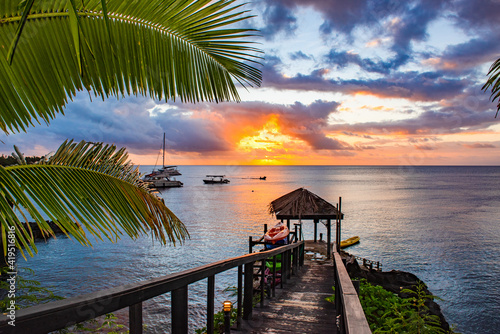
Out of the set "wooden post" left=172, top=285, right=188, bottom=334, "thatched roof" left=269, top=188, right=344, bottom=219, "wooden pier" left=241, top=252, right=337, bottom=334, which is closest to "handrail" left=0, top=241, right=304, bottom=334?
"wooden post" left=172, top=285, right=188, bottom=334

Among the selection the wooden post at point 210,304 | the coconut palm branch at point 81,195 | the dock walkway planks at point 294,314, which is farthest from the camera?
the dock walkway planks at point 294,314

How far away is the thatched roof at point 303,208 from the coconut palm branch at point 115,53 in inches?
654

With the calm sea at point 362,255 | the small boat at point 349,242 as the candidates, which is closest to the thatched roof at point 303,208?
the calm sea at point 362,255

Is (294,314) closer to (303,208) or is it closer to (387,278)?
(303,208)

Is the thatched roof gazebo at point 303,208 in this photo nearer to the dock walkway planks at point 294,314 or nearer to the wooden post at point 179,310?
the dock walkway planks at point 294,314

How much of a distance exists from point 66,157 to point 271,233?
11918mm

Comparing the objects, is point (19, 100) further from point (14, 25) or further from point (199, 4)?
point (199, 4)

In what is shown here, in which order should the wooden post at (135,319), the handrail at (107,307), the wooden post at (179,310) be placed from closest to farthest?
the handrail at (107,307)
the wooden post at (135,319)
the wooden post at (179,310)

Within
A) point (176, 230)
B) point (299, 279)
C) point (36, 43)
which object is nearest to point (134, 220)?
point (176, 230)

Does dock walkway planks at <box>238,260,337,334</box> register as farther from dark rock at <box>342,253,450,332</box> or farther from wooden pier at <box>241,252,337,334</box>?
dark rock at <box>342,253,450,332</box>

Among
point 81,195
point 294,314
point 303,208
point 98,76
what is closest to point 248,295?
point 294,314

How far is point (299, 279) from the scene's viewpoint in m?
9.02

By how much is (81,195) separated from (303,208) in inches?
682

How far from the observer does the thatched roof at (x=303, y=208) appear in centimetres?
1828
